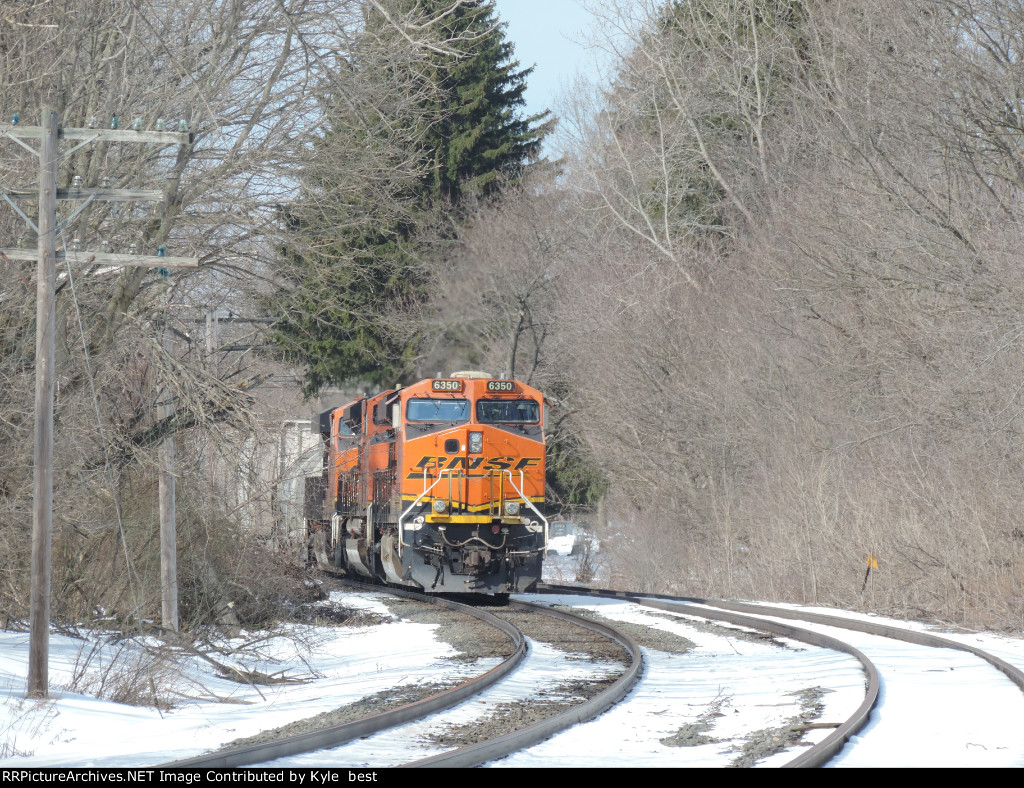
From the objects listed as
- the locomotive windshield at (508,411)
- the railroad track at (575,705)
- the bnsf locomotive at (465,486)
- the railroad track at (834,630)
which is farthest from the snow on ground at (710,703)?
the locomotive windshield at (508,411)

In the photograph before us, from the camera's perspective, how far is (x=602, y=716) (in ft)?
28.8

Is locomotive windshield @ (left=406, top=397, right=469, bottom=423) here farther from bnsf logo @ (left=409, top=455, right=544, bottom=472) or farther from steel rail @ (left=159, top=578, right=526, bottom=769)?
steel rail @ (left=159, top=578, right=526, bottom=769)

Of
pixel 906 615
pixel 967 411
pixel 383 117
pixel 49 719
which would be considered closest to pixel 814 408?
pixel 967 411

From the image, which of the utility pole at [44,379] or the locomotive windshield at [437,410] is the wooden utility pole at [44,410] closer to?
the utility pole at [44,379]

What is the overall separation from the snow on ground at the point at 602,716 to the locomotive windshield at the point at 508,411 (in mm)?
5384

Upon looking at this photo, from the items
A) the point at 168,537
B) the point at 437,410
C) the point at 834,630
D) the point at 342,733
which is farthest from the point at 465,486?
the point at 342,733

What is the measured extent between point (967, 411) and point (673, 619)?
6.66m

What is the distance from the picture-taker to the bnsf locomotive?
18094mm

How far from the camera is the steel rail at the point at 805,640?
684 centimetres

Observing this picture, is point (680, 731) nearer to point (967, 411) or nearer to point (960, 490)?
point (960, 490)

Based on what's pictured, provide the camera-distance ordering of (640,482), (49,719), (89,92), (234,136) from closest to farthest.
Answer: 1. (49,719)
2. (89,92)
3. (234,136)
4. (640,482)

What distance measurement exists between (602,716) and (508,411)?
10.4m

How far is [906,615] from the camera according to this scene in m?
16.3

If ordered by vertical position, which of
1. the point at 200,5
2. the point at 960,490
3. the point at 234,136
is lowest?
the point at 960,490
